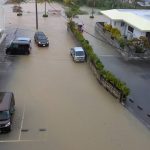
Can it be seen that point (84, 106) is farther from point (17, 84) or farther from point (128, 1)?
point (128, 1)

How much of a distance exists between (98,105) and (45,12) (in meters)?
36.8

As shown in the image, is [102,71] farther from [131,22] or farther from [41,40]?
[131,22]

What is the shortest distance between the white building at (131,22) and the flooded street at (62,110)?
9415mm

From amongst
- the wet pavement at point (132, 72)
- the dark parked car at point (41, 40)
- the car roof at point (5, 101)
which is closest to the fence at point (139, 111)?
the wet pavement at point (132, 72)

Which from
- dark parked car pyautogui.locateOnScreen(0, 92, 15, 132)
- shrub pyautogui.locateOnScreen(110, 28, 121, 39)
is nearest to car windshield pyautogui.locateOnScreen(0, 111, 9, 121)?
dark parked car pyautogui.locateOnScreen(0, 92, 15, 132)

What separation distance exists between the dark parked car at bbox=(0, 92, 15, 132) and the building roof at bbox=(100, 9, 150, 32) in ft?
70.9

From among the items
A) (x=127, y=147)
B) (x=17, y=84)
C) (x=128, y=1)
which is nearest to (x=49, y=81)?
(x=17, y=84)

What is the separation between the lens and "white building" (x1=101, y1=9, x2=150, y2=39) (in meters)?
41.1

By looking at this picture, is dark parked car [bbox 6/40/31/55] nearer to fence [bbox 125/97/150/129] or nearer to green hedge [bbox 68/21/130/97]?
green hedge [bbox 68/21/130/97]

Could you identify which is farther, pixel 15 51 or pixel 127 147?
pixel 15 51

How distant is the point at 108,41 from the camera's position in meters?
43.7

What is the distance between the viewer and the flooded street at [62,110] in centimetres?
2114

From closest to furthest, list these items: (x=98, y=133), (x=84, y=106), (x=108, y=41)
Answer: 1. (x=98, y=133)
2. (x=84, y=106)
3. (x=108, y=41)

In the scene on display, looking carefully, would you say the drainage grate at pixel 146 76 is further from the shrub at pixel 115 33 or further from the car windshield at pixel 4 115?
the car windshield at pixel 4 115
